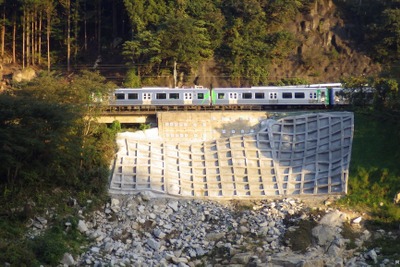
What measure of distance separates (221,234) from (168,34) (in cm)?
1807

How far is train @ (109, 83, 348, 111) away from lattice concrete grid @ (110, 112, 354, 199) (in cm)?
376

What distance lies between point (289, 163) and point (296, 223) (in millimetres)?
5088

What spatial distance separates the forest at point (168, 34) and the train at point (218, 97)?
147 inches


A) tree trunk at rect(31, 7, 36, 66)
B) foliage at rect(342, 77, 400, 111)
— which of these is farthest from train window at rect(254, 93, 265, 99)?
tree trunk at rect(31, 7, 36, 66)

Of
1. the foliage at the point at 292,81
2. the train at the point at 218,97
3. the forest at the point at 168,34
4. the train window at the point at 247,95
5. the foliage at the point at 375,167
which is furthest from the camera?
the foliage at the point at 292,81

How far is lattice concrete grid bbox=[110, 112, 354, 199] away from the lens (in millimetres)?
28688

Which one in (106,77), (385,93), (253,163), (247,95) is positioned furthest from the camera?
(106,77)

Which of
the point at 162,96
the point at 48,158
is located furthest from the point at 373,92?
the point at 48,158

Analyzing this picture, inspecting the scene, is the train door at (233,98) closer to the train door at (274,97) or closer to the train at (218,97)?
the train at (218,97)

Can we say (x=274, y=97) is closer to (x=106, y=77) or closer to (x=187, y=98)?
(x=187, y=98)

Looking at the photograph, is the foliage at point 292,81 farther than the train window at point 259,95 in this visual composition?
Yes

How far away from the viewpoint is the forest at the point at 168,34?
40.5m

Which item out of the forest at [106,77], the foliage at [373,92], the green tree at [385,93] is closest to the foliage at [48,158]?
the forest at [106,77]

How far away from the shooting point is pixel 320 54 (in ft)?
145
